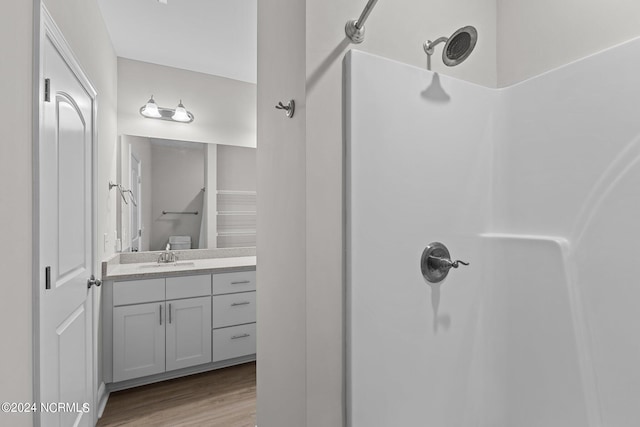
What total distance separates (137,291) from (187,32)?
6.76ft

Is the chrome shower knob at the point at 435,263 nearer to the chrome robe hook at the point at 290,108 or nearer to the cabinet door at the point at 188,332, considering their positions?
the chrome robe hook at the point at 290,108

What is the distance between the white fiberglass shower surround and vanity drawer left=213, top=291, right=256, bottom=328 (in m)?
1.93

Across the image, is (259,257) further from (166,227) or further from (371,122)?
(166,227)

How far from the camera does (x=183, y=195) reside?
314 centimetres

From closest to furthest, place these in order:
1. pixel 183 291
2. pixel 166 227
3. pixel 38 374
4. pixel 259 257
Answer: pixel 38 374 → pixel 259 257 → pixel 183 291 → pixel 166 227

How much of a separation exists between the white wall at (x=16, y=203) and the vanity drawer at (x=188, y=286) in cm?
143

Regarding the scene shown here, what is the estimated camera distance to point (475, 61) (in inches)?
53.7

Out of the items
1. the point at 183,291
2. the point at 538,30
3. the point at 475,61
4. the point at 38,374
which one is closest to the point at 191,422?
the point at 183,291

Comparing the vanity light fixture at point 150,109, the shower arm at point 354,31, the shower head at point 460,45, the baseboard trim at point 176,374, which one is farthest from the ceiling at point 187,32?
the baseboard trim at point 176,374

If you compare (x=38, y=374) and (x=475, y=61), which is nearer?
(x=38, y=374)

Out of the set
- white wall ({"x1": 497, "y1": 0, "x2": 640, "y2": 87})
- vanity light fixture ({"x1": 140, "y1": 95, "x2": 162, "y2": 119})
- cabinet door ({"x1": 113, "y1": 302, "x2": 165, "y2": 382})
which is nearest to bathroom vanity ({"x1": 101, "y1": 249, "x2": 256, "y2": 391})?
cabinet door ({"x1": 113, "y1": 302, "x2": 165, "y2": 382})

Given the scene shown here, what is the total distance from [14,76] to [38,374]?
39.6 inches

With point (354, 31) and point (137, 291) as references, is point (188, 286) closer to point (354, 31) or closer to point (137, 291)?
point (137, 291)

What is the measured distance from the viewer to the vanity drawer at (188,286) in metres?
2.50
